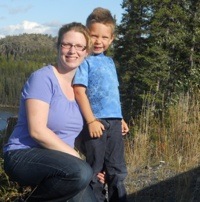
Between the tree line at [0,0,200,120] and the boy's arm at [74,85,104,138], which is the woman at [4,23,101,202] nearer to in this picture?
the boy's arm at [74,85,104,138]

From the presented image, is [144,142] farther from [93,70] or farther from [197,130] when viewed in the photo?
[93,70]

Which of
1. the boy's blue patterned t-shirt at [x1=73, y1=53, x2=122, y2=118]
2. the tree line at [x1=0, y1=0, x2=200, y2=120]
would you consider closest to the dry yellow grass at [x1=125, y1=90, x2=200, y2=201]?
the boy's blue patterned t-shirt at [x1=73, y1=53, x2=122, y2=118]

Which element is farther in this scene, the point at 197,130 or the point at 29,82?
the point at 197,130

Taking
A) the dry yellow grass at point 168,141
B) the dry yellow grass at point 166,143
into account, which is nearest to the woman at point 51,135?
the dry yellow grass at point 166,143

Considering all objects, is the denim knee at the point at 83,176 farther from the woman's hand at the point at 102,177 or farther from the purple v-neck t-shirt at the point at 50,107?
the woman's hand at the point at 102,177

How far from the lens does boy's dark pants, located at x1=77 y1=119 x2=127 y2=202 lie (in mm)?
3465

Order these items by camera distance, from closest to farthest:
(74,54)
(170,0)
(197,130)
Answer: (74,54)
(197,130)
(170,0)

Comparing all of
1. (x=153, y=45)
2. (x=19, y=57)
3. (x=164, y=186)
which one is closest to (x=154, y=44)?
(x=153, y=45)

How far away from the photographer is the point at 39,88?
9.30ft

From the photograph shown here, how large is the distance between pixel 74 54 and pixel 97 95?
0.57 m

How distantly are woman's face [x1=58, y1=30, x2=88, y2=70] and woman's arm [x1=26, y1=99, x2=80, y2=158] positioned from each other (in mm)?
306

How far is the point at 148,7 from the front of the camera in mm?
33688

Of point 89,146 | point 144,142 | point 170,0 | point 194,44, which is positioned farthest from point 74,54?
point 170,0

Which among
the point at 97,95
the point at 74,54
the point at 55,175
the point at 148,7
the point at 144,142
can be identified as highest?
the point at 148,7
